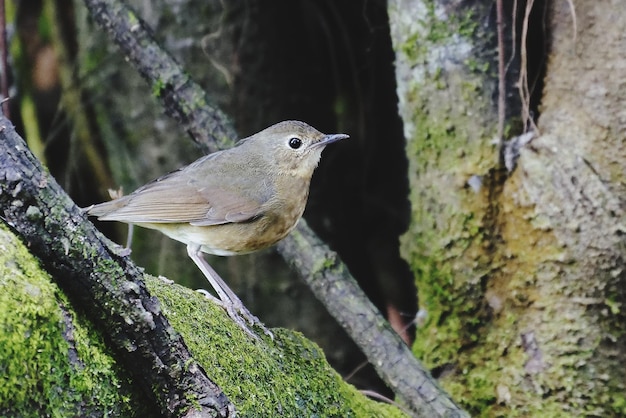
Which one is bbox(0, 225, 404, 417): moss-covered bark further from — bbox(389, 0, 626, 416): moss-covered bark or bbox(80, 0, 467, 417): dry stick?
bbox(389, 0, 626, 416): moss-covered bark

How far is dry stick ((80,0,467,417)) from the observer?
3717 mm

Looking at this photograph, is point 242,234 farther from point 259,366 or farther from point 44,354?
point 44,354

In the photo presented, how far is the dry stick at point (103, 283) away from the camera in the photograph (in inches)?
70.2

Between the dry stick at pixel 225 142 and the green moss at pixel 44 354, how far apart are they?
1.81 meters

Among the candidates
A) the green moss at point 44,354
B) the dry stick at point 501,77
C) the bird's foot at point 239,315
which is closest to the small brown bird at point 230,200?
the bird's foot at point 239,315

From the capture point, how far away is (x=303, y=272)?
12.8ft

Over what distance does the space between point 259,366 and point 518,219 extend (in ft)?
5.79

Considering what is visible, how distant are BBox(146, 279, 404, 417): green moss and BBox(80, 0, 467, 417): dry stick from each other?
489 mm

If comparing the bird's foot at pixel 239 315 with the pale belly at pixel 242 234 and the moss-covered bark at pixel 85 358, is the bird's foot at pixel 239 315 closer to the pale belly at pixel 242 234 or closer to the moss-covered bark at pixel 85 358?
the moss-covered bark at pixel 85 358

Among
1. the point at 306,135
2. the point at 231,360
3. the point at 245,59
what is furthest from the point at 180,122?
the point at 231,360

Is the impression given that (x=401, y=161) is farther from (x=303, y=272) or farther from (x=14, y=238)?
(x=14, y=238)

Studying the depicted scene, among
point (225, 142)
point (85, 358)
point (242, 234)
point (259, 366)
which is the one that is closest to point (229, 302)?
point (242, 234)

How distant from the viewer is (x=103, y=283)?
75.4 inches

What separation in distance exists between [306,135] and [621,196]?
1476mm
